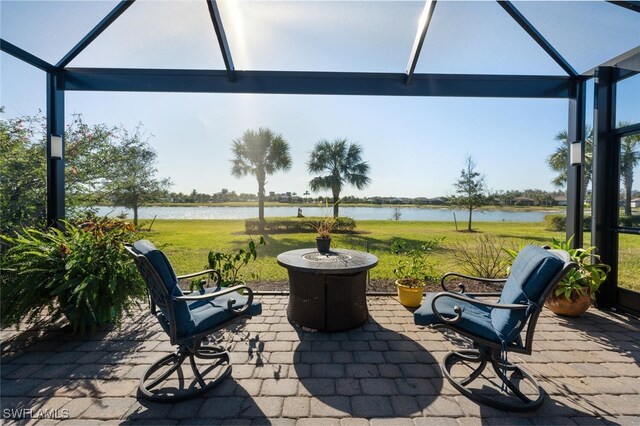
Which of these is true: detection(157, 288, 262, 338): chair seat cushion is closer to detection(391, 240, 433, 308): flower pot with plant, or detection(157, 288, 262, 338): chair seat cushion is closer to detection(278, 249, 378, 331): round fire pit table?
detection(278, 249, 378, 331): round fire pit table

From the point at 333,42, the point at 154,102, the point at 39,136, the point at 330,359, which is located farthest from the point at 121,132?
the point at 330,359

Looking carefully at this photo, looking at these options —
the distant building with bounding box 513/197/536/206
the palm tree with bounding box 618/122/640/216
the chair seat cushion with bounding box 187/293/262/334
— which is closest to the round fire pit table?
the chair seat cushion with bounding box 187/293/262/334

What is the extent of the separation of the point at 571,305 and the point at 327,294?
9.94 ft

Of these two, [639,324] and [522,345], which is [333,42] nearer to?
[522,345]

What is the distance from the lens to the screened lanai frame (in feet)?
11.3

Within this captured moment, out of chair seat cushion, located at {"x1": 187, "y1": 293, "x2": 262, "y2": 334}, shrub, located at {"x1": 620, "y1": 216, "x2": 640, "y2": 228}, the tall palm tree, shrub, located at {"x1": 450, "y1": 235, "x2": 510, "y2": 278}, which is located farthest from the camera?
shrub, located at {"x1": 450, "y1": 235, "x2": 510, "y2": 278}

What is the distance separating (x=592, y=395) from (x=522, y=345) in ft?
2.34

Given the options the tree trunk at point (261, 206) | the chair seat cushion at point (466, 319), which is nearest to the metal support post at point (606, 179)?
the chair seat cushion at point (466, 319)

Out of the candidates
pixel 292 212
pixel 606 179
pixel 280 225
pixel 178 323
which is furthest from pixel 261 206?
pixel 606 179

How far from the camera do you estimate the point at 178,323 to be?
1.87 meters

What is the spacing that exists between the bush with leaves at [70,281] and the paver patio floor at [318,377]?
318 millimetres

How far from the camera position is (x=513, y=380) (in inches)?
81.2

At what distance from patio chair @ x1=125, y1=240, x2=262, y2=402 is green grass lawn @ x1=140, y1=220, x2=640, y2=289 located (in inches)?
61.9

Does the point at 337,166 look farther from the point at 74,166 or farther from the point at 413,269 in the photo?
the point at 74,166
